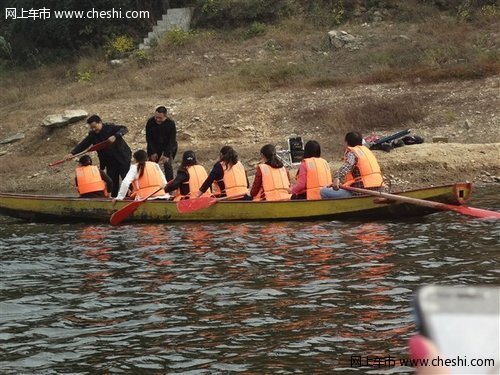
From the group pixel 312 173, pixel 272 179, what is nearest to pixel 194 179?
pixel 272 179

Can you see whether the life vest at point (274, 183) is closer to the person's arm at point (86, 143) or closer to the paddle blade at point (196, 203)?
the paddle blade at point (196, 203)

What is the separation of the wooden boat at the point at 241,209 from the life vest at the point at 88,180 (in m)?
0.58

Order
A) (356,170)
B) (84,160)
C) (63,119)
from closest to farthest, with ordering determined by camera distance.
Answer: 1. (356,170)
2. (84,160)
3. (63,119)

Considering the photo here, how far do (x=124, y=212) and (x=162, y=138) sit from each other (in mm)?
2302

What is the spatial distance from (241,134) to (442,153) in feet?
19.3

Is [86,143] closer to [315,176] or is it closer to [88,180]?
[88,180]

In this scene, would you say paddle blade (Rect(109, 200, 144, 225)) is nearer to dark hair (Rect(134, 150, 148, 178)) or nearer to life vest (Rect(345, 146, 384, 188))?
dark hair (Rect(134, 150, 148, 178))

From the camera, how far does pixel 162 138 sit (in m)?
16.0

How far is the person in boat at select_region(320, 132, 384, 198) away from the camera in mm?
13031

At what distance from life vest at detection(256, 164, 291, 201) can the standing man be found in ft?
8.89

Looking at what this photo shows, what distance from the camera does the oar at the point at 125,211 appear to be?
14.0m

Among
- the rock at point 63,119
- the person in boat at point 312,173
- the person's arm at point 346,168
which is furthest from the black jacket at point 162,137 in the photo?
the rock at point 63,119

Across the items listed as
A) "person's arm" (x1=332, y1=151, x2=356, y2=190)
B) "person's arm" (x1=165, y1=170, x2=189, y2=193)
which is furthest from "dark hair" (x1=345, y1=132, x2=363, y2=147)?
"person's arm" (x1=165, y1=170, x2=189, y2=193)

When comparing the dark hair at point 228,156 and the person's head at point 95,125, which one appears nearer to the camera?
the dark hair at point 228,156
